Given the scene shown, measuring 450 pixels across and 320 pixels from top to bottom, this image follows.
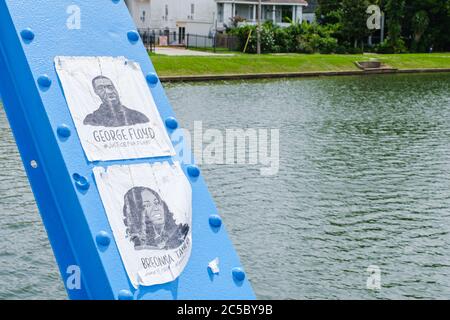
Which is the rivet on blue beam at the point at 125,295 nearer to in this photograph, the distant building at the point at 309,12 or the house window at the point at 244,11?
the house window at the point at 244,11

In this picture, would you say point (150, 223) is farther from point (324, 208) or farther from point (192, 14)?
point (192, 14)

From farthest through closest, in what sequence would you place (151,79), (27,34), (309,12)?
1. (309,12)
2. (151,79)
3. (27,34)

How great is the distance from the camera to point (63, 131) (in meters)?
5.34

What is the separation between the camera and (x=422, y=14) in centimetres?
6016

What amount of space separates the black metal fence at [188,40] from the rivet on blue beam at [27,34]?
166 feet

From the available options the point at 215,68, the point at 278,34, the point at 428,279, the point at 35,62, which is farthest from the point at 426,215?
the point at 278,34

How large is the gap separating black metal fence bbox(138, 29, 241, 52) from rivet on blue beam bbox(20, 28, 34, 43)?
50.7 m

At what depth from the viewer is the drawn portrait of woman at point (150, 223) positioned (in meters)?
5.29

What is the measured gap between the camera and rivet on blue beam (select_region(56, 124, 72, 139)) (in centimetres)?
533

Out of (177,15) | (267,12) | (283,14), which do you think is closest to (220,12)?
(177,15)

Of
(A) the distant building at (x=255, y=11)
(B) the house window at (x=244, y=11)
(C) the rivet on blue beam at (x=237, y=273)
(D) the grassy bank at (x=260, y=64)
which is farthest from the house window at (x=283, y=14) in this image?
(C) the rivet on blue beam at (x=237, y=273)

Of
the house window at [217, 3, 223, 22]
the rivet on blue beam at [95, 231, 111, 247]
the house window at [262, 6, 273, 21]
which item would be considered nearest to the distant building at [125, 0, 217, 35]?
the house window at [217, 3, 223, 22]

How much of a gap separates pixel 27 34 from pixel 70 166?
100 centimetres

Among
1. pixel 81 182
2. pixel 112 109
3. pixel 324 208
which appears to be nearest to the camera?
pixel 81 182
